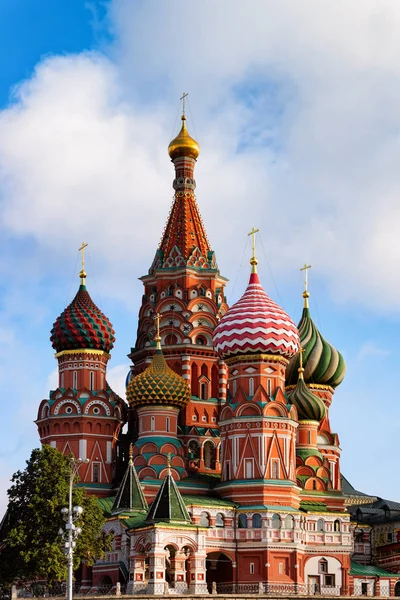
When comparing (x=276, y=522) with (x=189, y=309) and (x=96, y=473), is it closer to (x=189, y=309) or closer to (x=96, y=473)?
(x=96, y=473)

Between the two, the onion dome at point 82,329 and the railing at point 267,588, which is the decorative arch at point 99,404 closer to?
the onion dome at point 82,329

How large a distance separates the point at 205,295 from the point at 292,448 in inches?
417

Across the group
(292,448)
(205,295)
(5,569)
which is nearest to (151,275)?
(205,295)

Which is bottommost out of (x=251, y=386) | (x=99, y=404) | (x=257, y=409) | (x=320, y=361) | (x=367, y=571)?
(x=367, y=571)

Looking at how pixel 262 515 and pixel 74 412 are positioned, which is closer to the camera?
pixel 262 515

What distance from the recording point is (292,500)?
179 feet

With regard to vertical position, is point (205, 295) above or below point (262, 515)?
above

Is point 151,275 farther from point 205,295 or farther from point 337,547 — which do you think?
point 337,547

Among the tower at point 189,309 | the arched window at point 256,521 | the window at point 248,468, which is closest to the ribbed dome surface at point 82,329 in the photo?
the tower at point 189,309

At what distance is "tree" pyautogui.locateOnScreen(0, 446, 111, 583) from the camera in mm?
44688

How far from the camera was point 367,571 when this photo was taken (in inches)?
2336

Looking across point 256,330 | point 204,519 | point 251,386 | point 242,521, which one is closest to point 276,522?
point 242,521

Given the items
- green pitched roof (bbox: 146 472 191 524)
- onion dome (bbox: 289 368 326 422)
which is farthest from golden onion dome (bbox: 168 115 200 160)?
green pitched roof (bbox: 146 472 191 524)

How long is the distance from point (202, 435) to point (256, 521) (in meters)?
6.73
